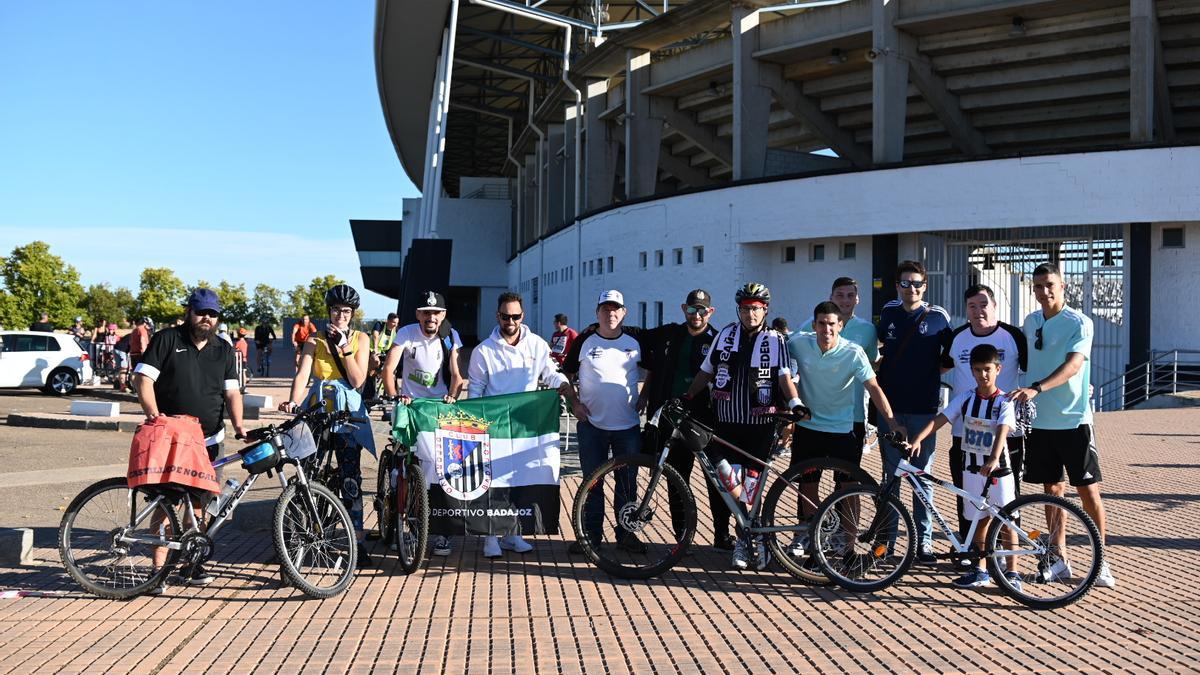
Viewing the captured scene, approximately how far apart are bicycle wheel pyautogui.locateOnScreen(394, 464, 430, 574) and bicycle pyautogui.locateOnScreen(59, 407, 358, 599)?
410mm

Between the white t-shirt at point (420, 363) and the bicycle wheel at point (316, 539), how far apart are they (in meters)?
1.42

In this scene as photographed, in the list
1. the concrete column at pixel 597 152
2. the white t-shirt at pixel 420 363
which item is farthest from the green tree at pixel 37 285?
the white t-shirt at pixel 420 363

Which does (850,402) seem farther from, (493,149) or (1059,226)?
(493,149)

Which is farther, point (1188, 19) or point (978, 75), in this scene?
point (978, 75)

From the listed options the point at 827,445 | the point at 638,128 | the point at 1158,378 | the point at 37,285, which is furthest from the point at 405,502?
the point at 37,285

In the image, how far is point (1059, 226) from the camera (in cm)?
2577

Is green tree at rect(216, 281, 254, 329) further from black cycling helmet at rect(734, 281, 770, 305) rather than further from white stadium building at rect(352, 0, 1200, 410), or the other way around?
black cycling helmet at rect(734, 281, 770, 305)

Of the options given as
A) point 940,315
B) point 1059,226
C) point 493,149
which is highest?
point 493,149

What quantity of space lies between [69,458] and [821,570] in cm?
1029

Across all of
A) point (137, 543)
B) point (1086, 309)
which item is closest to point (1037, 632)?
point (137, 543)

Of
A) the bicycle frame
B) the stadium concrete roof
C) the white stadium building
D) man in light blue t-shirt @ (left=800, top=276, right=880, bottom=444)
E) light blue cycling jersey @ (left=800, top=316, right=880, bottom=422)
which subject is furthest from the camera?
the stadium concrete roof

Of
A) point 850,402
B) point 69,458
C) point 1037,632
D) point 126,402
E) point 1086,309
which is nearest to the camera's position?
point 1037,632

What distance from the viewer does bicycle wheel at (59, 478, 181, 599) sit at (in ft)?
20.5

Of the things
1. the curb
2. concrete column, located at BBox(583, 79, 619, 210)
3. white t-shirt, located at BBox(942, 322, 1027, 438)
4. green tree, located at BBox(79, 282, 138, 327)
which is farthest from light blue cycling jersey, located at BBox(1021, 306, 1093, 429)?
green tree, located at BBox(79, 282, 138, 327)
